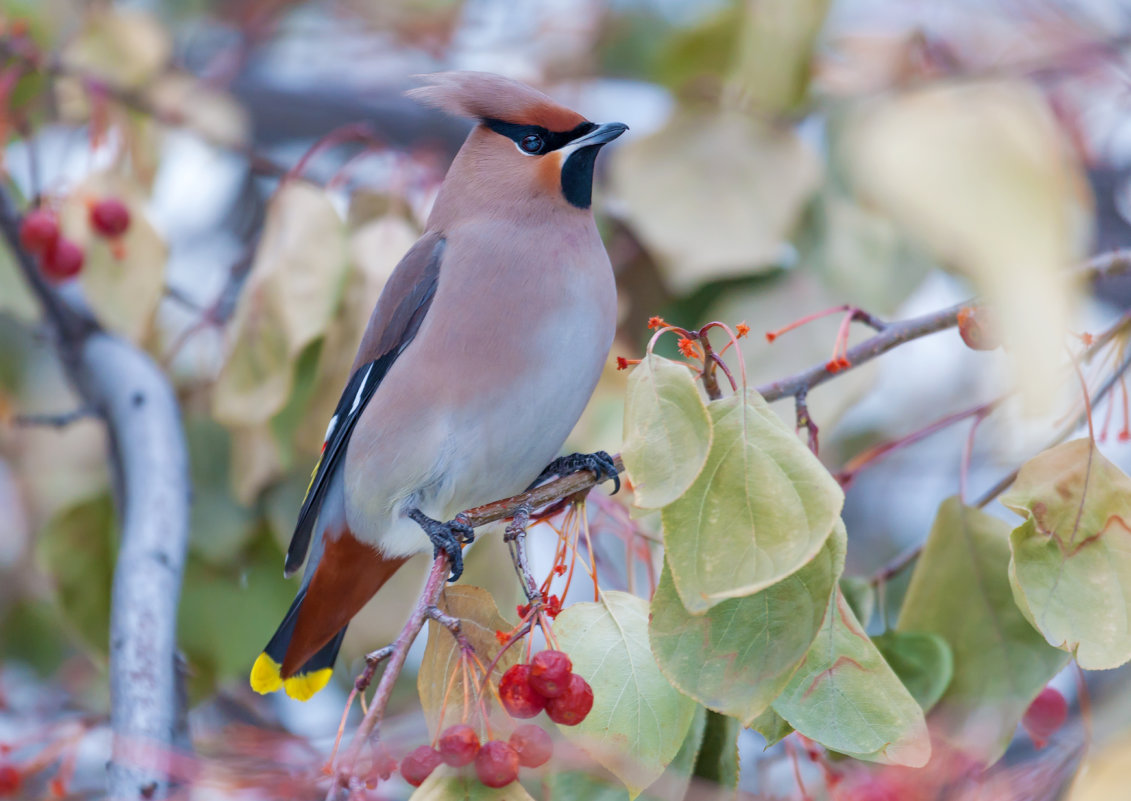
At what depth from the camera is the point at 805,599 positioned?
1.33 metres

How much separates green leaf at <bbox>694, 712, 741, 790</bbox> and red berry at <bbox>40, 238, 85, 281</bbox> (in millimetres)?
1885

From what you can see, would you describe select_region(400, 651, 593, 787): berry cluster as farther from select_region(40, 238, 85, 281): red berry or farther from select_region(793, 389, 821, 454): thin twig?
select_region(40, 238, 85, 281): red berry

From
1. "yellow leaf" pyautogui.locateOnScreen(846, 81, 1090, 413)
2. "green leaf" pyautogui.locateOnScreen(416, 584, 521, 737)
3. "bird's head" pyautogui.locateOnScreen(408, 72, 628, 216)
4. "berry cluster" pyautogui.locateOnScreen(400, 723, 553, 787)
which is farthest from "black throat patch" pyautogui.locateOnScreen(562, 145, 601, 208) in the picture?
"yellow leaf" pyautogui.locateOnScreen(846, 81, 1090, 413)

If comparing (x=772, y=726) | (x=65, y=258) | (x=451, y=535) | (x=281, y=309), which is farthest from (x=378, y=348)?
(x=772, y=726)

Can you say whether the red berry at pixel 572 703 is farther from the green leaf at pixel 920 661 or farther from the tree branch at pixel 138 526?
the tree branch at pixel 138 526

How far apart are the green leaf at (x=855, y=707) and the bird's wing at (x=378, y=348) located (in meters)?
1.23

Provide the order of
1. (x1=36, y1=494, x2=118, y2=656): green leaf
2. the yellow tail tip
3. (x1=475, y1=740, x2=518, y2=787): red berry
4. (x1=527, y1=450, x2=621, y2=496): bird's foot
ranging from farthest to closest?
(x1=36, y1=494, x2=118, y2=656): green leaf
the yellow tail tip
(x1=527, y1=450, x2=621, y2=496): bird's foot
(x1=475, y1=740, x2=518, y2=787): red berry

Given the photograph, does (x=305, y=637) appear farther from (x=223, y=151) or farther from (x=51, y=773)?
(x=223, y=151)

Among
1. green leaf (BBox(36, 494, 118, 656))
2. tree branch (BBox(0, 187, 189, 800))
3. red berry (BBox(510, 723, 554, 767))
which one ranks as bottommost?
green leaf (BBox(36, 494, 118, 656))

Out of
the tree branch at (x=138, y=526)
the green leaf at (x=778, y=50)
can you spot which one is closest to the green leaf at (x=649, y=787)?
the tree branch at (x=138, y=526)

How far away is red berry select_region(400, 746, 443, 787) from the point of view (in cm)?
144

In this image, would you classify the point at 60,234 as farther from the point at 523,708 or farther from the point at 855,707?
the point at 855,707

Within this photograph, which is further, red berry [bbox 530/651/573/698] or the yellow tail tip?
the yellow tail tip

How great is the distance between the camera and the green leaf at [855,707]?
137cm
